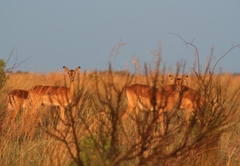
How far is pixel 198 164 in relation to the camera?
Result: 6488mm

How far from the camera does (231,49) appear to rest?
5.90 metres

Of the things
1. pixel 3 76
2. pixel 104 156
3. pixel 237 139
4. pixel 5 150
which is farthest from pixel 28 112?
pixel 104 156

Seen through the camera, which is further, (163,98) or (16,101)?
(16,101)

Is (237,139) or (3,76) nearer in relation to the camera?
(237,139)

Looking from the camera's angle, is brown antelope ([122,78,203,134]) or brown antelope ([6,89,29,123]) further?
brown antelope ([6,89,29,123])

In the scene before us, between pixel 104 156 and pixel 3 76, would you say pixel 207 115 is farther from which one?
pixel 3 76

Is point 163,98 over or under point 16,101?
over

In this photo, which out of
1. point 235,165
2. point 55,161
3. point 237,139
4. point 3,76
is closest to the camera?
point 55,161

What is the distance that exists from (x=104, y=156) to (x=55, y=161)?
6.29ft

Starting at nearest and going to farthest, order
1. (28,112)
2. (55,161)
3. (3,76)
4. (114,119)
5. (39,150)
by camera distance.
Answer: (114,119) → (55,161) → (39,150) → (28,112) → (3,76)

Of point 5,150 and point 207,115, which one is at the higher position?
point 207,115

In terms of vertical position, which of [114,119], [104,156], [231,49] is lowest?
[104,156]

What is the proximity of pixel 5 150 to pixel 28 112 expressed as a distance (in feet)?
8.80

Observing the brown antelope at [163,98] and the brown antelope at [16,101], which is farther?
the brown antelope at [16,101]
